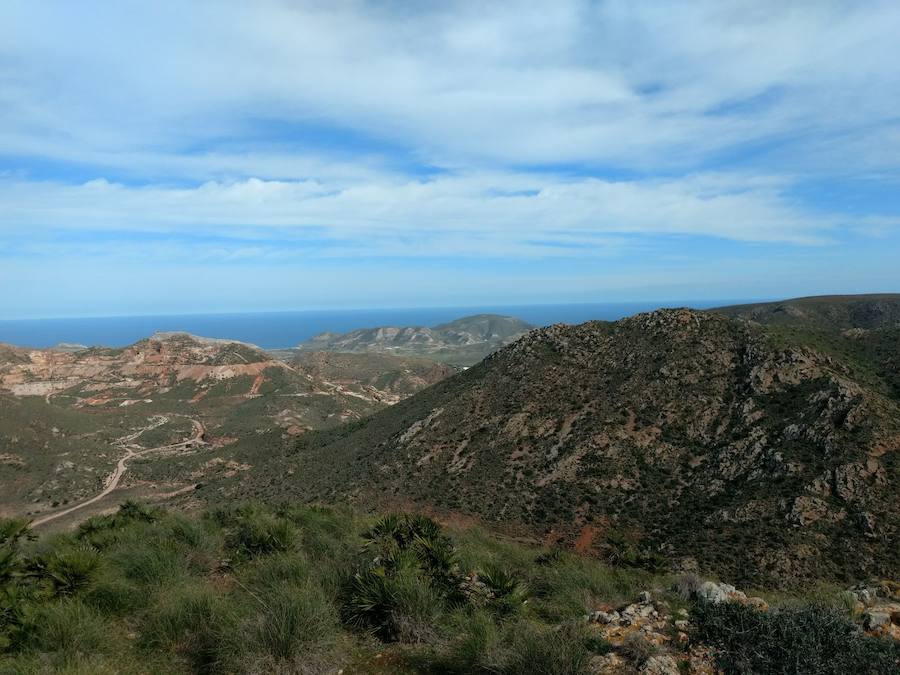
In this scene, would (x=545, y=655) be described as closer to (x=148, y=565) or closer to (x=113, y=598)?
(x=113, y=598)

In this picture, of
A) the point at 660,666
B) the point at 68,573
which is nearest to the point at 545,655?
the point at 660,666

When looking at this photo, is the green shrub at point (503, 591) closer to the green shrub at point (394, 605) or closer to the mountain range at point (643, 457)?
the green shrub at point (394, 605)

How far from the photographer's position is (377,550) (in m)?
11.0

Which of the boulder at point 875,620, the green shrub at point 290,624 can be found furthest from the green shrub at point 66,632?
the boulder at point 875,620

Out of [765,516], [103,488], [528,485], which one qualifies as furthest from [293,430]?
[765,516]

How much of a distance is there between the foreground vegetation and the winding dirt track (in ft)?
149

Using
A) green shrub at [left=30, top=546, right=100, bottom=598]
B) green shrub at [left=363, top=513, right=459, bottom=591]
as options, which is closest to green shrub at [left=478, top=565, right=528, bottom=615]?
green shrub at [left=363, top=513, right=459, bottom=591]

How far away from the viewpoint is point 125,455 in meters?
68.8

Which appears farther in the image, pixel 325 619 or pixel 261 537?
pixel 261 537

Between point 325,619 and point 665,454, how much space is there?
27.3 metres

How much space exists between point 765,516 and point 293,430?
63.8m

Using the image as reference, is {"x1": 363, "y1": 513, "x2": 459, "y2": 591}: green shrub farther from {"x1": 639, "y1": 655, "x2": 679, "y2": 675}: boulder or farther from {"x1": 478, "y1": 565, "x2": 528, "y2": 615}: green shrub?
{"x1": 639, "y1": 655, "x2": 679, "y2": 675}: boulder

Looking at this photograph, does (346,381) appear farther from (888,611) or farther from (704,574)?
(888,611)

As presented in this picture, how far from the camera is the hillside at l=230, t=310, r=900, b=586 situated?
22.4 meters
